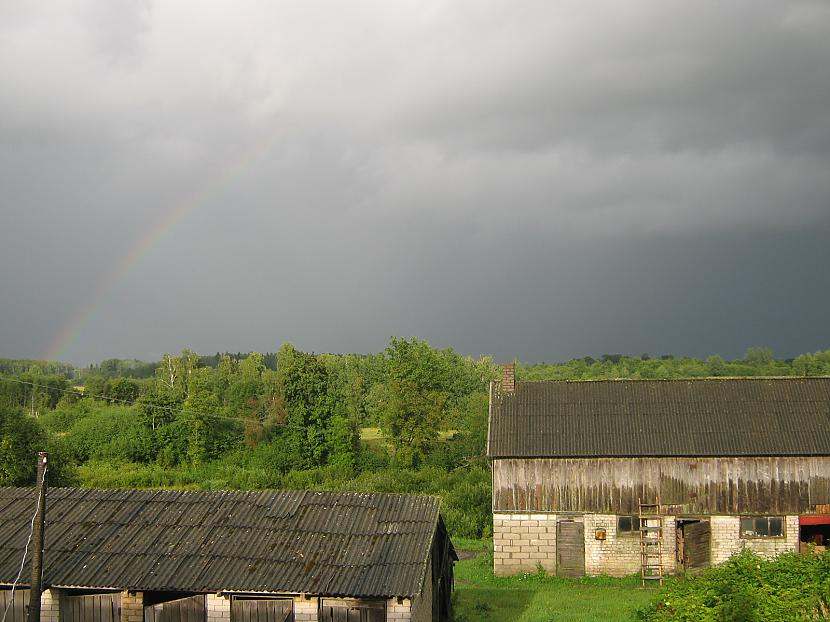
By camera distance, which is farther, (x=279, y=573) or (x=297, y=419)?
(x=297, y=419)

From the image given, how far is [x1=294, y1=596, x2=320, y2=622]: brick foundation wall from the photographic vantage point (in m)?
14.7

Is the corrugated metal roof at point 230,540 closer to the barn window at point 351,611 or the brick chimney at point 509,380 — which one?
the barn window at point 351,611

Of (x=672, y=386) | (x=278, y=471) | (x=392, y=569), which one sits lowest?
(x=278, y=471)

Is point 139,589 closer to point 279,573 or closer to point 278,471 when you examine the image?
point 279,573

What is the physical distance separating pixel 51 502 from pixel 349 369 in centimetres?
11095

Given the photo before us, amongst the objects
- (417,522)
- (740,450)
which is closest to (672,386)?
(740,450)

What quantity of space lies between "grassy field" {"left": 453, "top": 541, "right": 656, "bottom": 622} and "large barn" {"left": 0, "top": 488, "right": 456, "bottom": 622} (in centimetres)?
619

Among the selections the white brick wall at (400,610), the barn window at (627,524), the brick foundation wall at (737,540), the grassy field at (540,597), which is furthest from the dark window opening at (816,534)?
the white brick wall at (400,610)

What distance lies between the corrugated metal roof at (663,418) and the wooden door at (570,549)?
100 inches

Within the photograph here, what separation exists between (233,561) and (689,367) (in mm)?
133543

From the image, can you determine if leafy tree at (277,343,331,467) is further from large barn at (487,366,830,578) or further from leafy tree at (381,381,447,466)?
large barn at (487,366,830,578)

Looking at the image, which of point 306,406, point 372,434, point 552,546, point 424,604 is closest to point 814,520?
point 552,546

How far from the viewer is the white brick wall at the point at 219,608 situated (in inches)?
591

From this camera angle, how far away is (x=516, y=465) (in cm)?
2872
